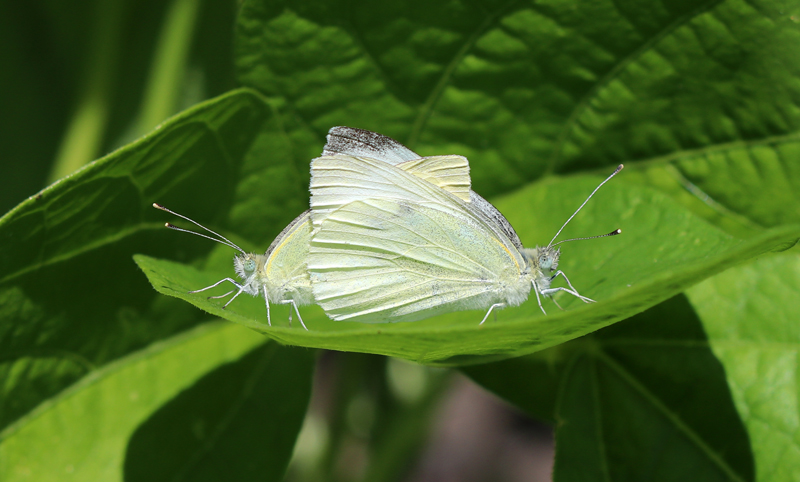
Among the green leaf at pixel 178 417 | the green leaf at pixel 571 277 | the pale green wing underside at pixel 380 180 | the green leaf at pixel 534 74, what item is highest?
the green leaf at pixel 534 74

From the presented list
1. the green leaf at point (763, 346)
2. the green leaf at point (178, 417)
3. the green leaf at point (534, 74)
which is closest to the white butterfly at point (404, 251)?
the green leaf at point (534, 74)

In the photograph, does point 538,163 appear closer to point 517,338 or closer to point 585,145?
point 585,145

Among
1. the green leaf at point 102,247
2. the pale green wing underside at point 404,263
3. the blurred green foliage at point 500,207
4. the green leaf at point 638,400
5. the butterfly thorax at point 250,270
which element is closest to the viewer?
the green leaf at point 102,247

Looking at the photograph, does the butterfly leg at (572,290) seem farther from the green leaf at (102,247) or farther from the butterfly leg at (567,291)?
the green leaf at (102,247)

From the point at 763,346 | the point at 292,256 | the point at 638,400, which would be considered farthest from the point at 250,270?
the point at 763,346

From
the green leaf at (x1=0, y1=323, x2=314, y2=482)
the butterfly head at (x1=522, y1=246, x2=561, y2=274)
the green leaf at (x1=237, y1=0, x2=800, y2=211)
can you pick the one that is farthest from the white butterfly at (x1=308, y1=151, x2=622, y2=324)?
the green leaf at (x1=0, y1=323, x2=314, y2=482)

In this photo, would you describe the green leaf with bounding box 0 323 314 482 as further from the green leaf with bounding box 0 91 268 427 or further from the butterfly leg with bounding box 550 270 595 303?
the butterfly leg with bounding box 550 270 595 303

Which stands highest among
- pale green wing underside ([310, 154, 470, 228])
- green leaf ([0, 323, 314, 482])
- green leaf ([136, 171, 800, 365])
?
pale green wing underside ([310, 154, 470, 228])
